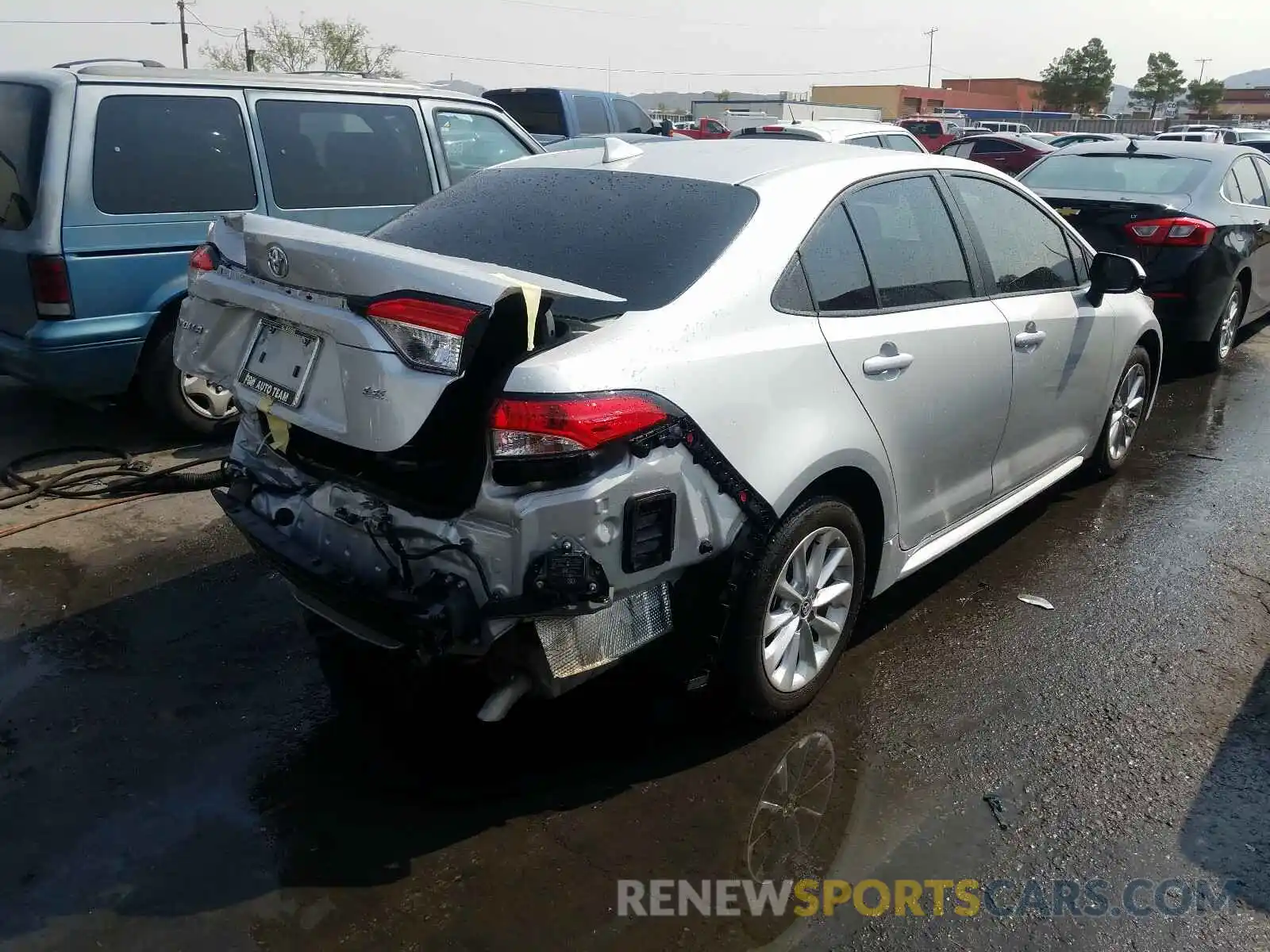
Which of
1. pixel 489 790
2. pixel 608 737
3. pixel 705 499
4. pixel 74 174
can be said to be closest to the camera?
pixel 705 499

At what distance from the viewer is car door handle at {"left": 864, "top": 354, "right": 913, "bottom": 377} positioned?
3.30 metres

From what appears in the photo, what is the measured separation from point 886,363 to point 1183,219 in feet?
17.1

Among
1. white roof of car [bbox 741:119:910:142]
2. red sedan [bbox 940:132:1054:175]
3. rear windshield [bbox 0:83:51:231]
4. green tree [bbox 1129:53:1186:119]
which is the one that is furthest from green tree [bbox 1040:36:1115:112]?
rear windshield [bbox 0:83:51:231]

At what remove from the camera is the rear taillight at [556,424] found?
2.53 metres

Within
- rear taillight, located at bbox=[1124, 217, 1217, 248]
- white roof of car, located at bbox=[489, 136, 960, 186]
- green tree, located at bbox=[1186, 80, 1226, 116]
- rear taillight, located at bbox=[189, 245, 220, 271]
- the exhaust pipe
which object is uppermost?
green tree, located at bbox=[1186, 80, 1226, 116]

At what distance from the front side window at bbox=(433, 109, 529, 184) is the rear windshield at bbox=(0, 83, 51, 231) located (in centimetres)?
241

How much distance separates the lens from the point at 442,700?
3.42 metres

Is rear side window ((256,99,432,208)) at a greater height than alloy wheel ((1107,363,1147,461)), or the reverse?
rear side window ((256,99,432,208))

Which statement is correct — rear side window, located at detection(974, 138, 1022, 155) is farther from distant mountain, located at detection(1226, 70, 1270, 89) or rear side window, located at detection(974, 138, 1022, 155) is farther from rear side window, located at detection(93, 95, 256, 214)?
distant mountain, located at detection(1226, 70, 1270, 89)

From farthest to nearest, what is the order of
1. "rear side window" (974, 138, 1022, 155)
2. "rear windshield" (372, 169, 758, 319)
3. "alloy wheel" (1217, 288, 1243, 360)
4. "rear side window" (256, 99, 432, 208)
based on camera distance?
"rear side window" (974, 138, 1022, 155) < "alloy wheel" (1217, 288, 1243, 360) < "rear side window" (256, 99, 432, 208) < "rear windshield" (372, 169, 758, 319)

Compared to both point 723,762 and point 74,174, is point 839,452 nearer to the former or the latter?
point 723,762

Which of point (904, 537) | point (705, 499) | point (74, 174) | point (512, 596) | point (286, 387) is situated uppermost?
point (74, 174)

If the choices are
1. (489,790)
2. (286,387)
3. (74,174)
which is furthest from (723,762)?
(74,174)

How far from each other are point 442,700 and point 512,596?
98 cm
